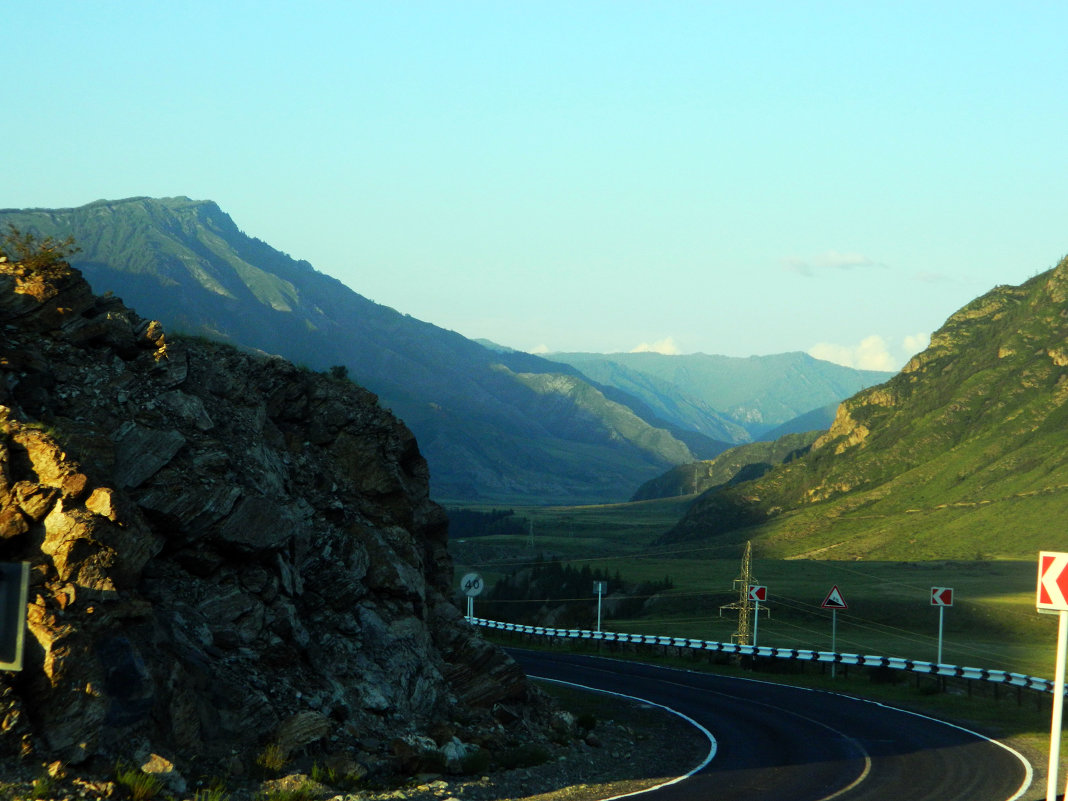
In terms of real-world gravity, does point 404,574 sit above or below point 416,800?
above

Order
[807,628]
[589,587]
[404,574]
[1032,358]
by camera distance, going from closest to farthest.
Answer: [404,574]
[807,628]
[589,587]
[1032,358]

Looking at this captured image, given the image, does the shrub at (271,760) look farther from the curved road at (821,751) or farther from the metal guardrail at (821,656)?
the metal guardrail at (821,656)

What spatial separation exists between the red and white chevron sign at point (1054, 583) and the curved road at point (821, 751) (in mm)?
5341

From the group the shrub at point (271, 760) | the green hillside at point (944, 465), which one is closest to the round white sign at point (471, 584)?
the shrub at point (271, 760)

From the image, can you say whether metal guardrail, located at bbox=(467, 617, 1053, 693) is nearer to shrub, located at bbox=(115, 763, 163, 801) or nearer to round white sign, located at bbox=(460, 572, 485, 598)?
round white sign, located at bbox=(460, 572, 485, 598)

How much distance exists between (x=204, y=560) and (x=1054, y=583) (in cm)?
1245

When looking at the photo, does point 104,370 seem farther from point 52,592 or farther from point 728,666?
point 728,666

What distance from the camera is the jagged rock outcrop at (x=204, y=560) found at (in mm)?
15195

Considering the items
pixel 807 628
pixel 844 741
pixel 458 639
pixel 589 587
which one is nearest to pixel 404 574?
pixel 458 639

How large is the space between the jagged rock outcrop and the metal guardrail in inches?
627

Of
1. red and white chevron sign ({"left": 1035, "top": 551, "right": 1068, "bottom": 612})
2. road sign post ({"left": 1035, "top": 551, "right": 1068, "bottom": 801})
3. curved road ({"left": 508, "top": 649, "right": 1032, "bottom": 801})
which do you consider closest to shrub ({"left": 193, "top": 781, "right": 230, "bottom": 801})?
curved road ({"left": 508, "top": 649, "right": 1032, "bottom": 801})

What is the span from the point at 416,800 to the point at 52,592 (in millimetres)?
5795

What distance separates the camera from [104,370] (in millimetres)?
19141

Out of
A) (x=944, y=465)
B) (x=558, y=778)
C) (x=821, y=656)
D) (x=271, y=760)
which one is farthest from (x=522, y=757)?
(x=944, y=465)
